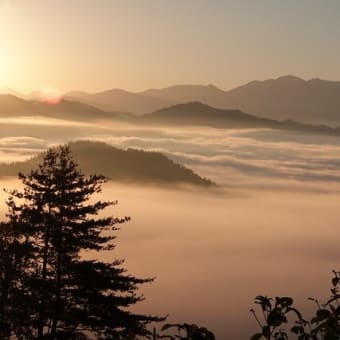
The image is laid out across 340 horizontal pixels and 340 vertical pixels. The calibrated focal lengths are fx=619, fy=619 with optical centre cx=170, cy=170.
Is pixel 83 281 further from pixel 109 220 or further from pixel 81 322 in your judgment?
pixel 109 220

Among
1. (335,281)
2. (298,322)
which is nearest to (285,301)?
(298,322)

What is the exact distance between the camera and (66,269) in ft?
84.5

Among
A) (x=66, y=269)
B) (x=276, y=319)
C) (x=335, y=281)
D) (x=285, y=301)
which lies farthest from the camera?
(x=66, y=269)

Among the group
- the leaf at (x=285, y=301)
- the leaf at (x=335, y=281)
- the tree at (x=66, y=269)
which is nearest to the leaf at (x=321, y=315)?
the leaf at (x=285, y=301)

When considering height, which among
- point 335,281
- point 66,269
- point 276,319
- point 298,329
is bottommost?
point 66,269

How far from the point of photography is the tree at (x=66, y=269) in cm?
2531

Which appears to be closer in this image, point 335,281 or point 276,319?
point 276,319

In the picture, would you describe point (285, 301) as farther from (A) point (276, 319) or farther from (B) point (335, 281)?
(B) point (335, 281)

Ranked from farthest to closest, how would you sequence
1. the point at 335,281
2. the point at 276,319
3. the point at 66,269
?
the point at 66,269
the point at 335,281
the point at 276,319

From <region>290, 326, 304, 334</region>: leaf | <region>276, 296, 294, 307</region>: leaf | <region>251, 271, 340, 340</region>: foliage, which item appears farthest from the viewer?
<region>290, 326, 304, 334</region>: leaf

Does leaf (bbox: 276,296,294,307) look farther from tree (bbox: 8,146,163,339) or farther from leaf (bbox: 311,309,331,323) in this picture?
tree (bbox: 8,146,163,339)

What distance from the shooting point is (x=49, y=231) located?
2598 cm

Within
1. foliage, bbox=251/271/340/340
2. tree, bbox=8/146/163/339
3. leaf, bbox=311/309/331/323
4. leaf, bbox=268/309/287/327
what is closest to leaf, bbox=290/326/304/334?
foliage, bbox=251/271/340/340

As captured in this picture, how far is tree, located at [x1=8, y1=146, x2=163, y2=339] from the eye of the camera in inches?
997
